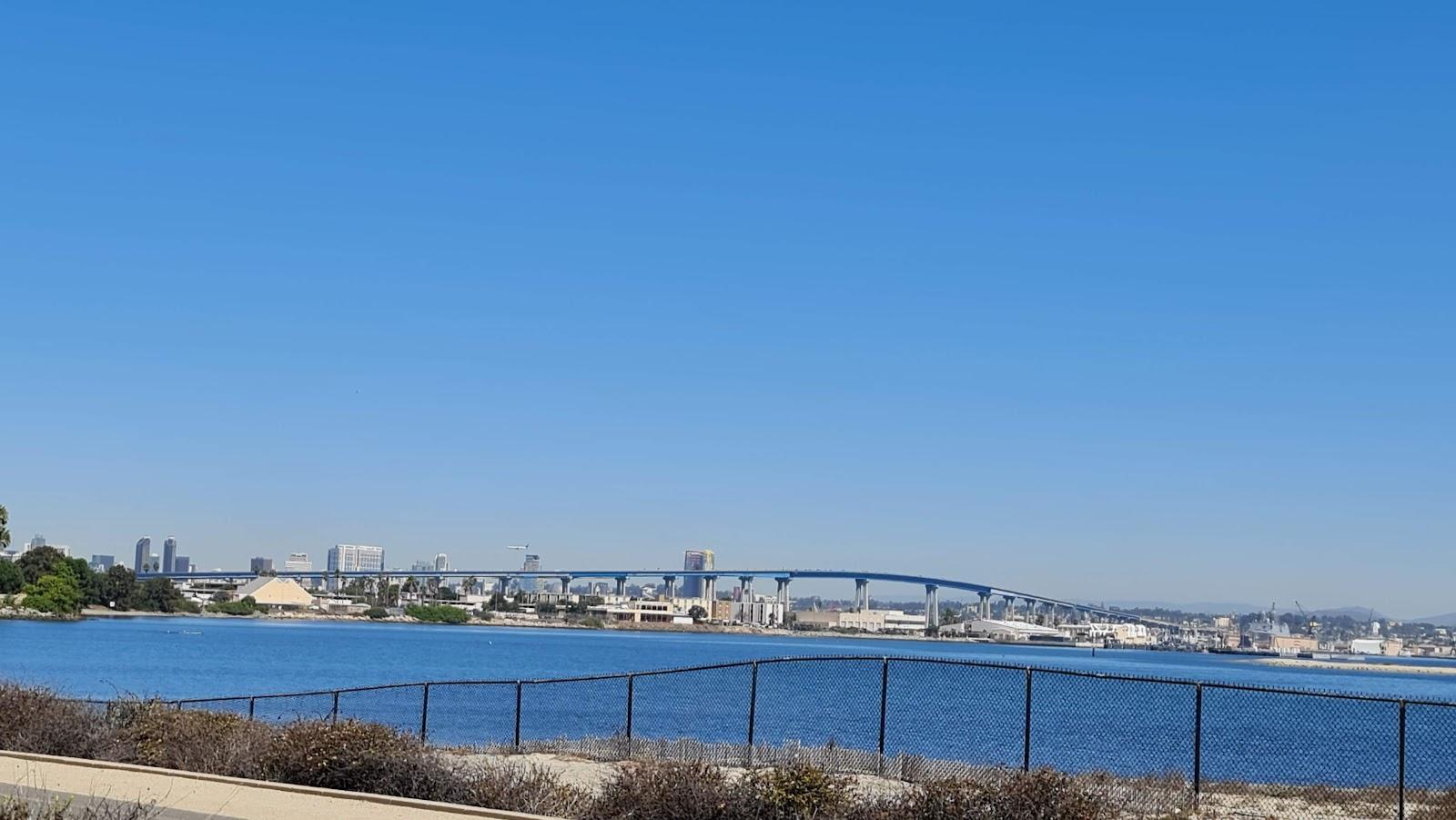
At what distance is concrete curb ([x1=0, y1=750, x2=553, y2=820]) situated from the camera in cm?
1694

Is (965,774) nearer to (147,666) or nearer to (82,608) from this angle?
(147,666)

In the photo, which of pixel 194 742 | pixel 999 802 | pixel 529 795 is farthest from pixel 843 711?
pixel 999 802

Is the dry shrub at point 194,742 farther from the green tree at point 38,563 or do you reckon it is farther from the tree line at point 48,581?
the green tree at point 38,563

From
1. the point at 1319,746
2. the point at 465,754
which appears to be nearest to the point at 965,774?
the point at 465,754

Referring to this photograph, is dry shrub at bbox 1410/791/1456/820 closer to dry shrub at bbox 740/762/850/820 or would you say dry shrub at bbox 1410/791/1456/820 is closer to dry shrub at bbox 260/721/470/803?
dry shrub at bbox 740/762/850/820

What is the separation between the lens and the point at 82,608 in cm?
19850

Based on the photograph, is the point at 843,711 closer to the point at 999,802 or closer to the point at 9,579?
the point at 999,802

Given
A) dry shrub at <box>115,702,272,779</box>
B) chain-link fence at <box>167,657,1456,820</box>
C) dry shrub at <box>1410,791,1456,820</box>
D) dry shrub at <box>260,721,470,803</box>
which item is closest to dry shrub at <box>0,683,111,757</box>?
dry shrub at <box>115,702,272,779</box>

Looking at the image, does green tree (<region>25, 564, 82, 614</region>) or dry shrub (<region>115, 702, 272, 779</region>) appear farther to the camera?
green tree (<region>25, 564, 82, 614</region>)

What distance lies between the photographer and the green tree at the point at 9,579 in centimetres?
17912

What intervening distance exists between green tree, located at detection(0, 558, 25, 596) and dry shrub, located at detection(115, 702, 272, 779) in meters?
171

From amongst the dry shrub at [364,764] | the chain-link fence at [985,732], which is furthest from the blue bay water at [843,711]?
the dry shrub at [364,764]

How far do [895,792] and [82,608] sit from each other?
19843cm

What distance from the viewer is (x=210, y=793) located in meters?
18.3
